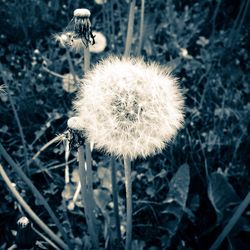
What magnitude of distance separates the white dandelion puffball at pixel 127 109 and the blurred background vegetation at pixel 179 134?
1.27ft

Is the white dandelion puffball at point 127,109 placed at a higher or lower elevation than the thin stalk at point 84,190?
higher

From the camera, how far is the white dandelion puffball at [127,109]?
43.3 inches

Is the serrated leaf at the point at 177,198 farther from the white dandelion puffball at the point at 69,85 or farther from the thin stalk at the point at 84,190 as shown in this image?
the white dandelion puffball at the point at 69,85

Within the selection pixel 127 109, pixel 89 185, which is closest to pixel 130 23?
pixel 127 109

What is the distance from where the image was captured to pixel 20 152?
1972 millimetres

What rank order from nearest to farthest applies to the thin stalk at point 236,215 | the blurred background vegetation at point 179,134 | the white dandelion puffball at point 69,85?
the thin stalk at point 236,215 < the blurred background vegetation at point 179,134 < the white dandelion puffball at point 69,85

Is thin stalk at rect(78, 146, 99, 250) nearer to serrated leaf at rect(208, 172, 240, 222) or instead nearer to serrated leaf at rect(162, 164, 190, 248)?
serrated leaf at rect(162, 164, 190, 248)

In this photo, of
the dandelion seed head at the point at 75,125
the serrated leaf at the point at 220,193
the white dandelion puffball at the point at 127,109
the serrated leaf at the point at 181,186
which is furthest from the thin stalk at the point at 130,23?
the serrated leaf at the point at 220,193

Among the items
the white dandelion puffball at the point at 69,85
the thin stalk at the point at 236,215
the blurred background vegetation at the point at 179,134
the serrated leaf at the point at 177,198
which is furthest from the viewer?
the white dandelion puffball at the point at 69,85

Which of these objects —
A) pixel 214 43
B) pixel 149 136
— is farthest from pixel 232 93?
pixel 149 136

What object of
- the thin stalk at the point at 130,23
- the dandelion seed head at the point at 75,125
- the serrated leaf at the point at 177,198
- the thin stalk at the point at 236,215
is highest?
the thin stalk at the point at 130,23

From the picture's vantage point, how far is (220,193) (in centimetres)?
166

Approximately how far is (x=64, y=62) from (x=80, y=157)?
4.74 ft

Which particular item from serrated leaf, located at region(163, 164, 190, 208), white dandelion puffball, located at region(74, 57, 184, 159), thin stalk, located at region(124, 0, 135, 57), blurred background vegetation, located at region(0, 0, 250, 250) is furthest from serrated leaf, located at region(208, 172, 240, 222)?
thin stalk, located at region(124, 0, 135, 57)
